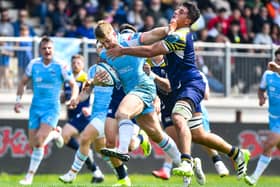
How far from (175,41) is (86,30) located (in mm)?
10998

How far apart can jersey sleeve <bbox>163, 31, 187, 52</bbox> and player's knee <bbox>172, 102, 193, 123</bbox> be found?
2.68 ft

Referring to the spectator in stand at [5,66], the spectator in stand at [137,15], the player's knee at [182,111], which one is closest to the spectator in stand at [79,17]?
the spectator in stand at [137,15]

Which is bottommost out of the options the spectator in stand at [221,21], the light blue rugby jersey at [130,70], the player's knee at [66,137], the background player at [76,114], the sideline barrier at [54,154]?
the sideline barrier at [54,154]

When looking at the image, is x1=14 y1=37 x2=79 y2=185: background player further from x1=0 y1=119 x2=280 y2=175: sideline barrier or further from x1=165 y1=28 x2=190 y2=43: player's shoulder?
x1=165 y1=28 x2=190 y2=43: player's shoulder

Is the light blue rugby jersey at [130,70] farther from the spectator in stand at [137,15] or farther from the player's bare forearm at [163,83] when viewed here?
the spectator in stand at [137,15]

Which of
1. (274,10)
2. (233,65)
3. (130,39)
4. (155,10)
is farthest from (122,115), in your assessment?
(274,10)

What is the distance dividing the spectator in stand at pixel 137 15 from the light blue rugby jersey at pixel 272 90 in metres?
6.92

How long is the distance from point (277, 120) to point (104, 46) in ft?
17.9

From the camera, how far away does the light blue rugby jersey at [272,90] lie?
20312 millimetres

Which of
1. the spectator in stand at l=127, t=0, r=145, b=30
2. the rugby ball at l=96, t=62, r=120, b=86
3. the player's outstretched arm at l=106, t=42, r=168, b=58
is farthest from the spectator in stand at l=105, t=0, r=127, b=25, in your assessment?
the player's outstretched arm at l=106, t=42, r=168, b=58

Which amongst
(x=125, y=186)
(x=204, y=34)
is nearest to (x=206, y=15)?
(x=204, y=34)

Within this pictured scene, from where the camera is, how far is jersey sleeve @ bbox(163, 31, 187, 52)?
50.7 ft

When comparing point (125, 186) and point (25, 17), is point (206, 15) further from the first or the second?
point (125, 186)

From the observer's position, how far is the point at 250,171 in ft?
84.7
